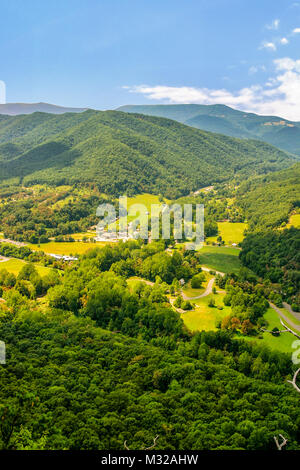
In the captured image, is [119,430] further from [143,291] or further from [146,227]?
[146,227]

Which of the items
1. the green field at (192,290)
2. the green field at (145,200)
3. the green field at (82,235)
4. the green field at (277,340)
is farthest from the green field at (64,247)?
the green field at (277,340)

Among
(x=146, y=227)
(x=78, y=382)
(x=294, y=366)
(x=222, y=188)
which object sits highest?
(x=222, y=188)

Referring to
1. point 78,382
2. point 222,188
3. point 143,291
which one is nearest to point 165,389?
point 78,382

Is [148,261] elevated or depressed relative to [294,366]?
elevated

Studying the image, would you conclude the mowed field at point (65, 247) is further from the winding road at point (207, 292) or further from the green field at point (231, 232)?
the green field at point (231, 232)

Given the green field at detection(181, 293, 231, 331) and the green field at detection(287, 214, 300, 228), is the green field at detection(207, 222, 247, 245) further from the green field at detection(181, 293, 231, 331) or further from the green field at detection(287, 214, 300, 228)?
the green field at detection(181, 293, 231, 331)
